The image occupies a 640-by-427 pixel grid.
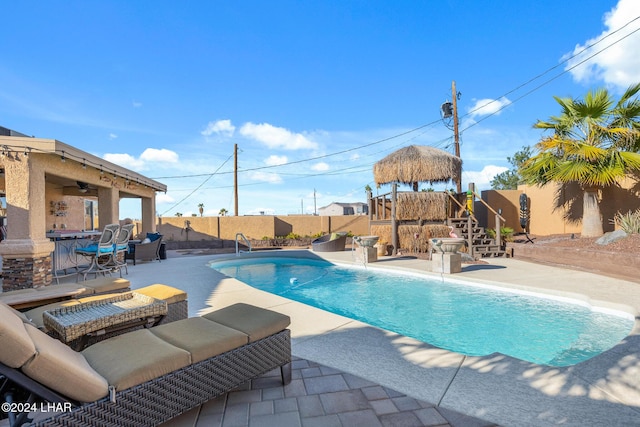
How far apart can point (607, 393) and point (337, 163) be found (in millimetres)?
25445

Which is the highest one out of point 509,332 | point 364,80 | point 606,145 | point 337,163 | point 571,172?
point 364,80

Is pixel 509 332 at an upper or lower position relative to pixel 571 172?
lower

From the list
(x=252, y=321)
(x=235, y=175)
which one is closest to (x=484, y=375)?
(x=252, y=321)

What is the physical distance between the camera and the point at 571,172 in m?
8.81

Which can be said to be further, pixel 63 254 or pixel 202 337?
pixel 63 254

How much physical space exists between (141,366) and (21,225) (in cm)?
587

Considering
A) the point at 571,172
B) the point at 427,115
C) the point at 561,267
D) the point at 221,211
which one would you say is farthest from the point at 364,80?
the point at 221,211

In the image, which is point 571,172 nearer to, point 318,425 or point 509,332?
point 509,332

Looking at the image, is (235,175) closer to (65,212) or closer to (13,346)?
(65,212)

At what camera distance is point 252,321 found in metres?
2.37

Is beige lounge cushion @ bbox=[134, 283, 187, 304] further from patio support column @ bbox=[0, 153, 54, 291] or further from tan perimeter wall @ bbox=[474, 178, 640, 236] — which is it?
tan perimeter wall @ bbox=[474, 178, 640, 236]

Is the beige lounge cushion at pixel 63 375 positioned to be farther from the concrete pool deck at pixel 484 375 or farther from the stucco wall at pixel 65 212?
the stucco wall at pixel 65 212

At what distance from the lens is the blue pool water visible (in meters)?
3.93

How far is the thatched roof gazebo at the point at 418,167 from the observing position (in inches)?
479
